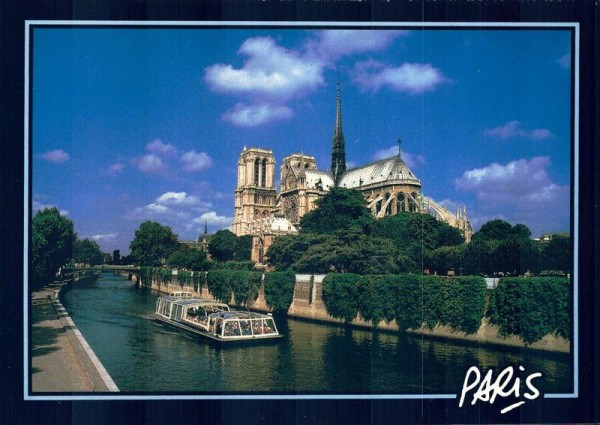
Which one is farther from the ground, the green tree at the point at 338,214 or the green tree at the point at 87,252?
the green tree at the point at 338,214

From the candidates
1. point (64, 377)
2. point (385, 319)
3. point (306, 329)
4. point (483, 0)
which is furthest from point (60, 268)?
point (483, 0)

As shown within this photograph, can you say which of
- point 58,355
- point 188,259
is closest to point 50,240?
point 58,355

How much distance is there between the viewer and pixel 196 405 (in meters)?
12.5

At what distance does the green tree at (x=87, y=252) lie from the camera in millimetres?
14484

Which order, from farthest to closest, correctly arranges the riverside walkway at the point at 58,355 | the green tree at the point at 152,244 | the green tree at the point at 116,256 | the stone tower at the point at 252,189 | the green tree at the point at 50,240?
the stone tower at the point at 252,189 → the green tree at the point at 116,256 → the green tree at the point at 152,244 → the green tree at the point at 50,240 → the riverside walkway at the point at 58,355

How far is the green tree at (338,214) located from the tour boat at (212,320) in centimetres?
408

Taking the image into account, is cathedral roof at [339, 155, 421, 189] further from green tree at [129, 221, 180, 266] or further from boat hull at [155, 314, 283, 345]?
green tree at [129, 221, 180, 266]

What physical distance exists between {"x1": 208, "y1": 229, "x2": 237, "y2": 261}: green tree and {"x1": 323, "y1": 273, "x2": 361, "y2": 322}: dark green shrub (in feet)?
10.2

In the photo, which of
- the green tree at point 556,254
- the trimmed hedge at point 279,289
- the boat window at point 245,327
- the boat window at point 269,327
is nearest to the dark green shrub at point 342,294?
the trimmed hedge at point 279,289

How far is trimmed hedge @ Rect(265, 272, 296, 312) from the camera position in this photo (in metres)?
18.8

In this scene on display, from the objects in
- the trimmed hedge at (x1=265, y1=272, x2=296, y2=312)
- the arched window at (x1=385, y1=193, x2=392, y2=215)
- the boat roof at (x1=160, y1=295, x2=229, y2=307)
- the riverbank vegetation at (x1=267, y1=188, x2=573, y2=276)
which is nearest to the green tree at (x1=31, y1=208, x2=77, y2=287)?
the boat roof at (x1=160, y1=295, x2=229, y2=307)

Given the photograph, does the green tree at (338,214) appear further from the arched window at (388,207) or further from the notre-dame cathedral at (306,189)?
the arched window at (388,207)

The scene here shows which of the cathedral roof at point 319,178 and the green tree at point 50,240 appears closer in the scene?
the green tree at point 50,240

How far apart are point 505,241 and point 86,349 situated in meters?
11.2
